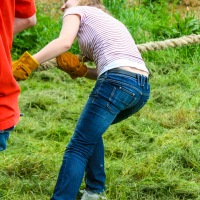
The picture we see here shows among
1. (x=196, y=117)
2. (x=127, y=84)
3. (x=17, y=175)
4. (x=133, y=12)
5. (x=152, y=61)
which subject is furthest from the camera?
(x=133, y=12)

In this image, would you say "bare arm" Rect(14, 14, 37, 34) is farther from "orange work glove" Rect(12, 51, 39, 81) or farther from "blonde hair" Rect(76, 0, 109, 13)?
"blonde hair" Rect(76, 0, 109, 13)

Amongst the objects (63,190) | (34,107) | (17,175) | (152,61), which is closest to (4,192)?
(17,175)

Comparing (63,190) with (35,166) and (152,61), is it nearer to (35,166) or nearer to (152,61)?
(35,166)

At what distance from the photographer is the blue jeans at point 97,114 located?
3090 millimetres

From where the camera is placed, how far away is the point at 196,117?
5320mm

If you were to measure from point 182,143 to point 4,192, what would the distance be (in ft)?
4.66

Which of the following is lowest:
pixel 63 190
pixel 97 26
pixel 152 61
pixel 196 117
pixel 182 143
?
pixel 152 61

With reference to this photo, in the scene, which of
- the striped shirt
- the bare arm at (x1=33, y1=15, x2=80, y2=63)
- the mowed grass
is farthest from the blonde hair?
the mowed grass

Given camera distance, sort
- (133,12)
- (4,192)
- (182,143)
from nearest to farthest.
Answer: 1. (4,192)
2. (182,143)
3. (133,12)

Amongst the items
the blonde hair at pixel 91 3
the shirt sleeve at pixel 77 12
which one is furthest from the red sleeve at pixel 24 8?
the blonde hair at pixel 91 3

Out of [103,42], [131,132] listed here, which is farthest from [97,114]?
[131,132]

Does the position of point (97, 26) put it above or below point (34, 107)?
above

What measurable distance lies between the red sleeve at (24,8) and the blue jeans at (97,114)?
736mm

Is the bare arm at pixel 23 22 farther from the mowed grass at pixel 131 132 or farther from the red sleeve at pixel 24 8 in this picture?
the mowed grass at pixel 131 132
